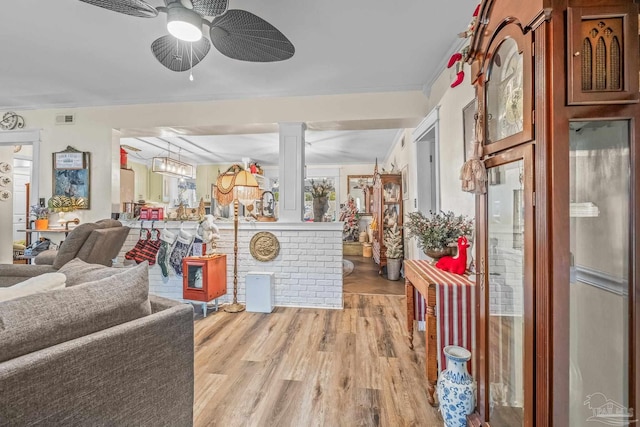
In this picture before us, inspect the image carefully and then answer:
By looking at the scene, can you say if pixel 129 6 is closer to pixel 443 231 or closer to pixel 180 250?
pixel 443 231

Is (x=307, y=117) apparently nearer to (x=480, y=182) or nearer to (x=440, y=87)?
(x=440, y=87)

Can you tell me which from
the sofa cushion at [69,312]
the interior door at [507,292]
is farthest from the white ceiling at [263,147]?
the sofa cushion at [69,312]

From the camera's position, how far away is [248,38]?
1917 mm

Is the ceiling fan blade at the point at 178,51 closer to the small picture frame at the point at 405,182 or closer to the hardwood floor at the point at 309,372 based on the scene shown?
the hardwood floor at the point at 309,372

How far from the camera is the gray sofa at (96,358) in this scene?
804 mm

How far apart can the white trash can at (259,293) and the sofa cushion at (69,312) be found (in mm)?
2243

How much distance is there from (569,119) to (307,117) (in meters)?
3.09

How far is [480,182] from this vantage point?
124 centimetres

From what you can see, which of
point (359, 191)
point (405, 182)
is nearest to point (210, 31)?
point (405, 182)

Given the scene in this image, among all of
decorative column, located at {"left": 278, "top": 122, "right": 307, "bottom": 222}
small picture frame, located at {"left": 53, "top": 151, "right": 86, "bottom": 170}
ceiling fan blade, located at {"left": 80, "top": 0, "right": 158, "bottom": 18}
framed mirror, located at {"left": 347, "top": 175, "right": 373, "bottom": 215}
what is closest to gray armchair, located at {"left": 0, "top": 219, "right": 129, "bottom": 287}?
small picture frame, located at {"left": 53, "top": 151, "right": 86, "bottom": 170}

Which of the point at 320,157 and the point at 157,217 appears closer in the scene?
the point at 157,217

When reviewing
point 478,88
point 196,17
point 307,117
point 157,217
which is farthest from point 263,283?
point 478,88

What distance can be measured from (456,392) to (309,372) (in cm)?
108

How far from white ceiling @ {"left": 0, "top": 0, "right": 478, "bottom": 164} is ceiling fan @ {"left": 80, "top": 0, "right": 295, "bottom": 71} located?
32 cm
